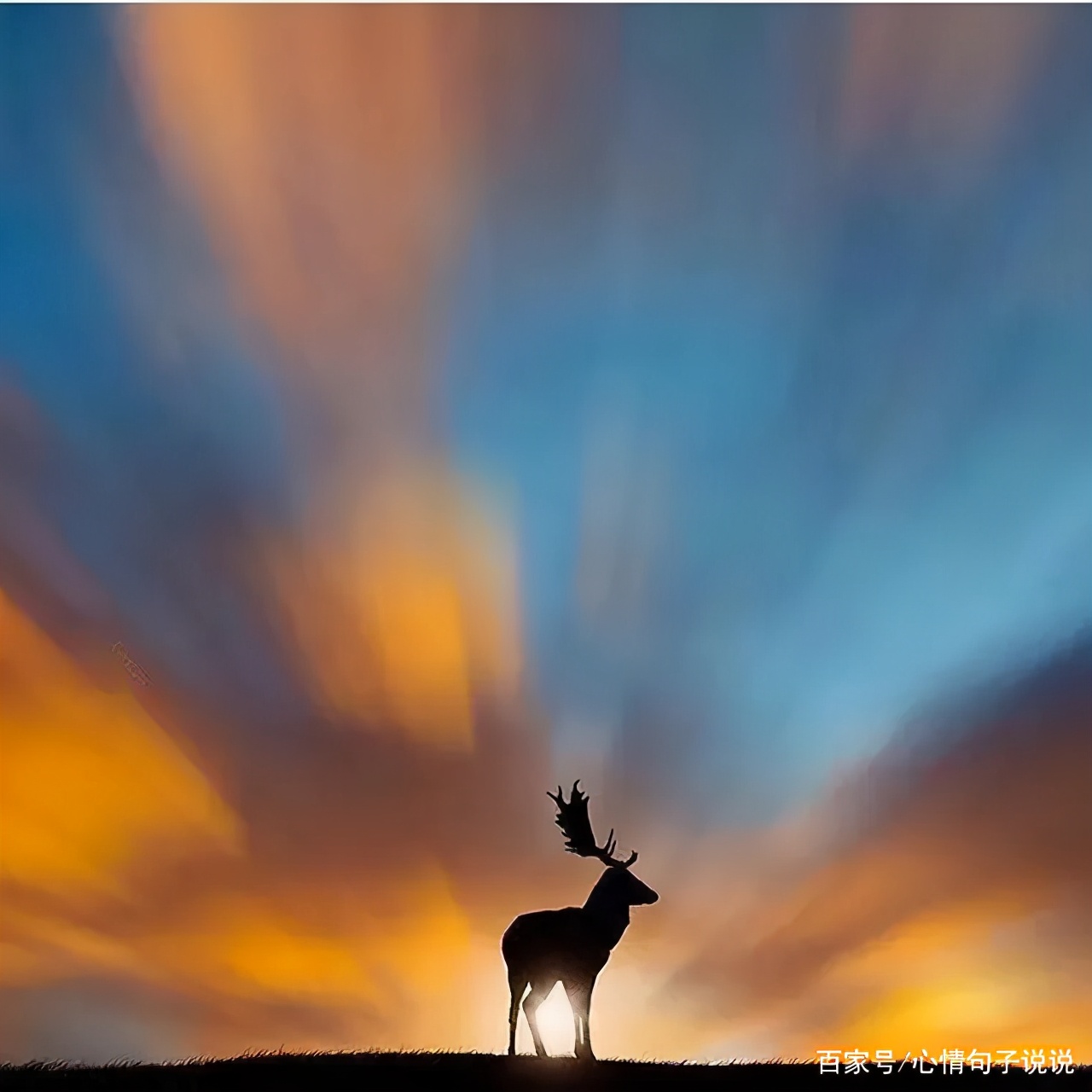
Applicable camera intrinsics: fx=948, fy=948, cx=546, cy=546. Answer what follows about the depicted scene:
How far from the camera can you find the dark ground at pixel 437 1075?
16.3 m

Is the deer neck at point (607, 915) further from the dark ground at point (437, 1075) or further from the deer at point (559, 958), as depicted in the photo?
the dark ground at point (437, 1075)

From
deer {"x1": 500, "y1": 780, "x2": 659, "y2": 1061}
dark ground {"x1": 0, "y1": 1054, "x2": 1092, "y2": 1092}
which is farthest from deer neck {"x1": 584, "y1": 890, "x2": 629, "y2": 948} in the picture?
dark ground {"x1": 0, "y1": 1054, "x2": 1092, "y2": 1092}

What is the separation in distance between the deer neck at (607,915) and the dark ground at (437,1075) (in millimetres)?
2579

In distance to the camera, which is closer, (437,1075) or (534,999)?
(437,1075)

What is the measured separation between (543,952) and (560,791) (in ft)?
18.0

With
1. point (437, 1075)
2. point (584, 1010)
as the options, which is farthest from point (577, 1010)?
point (437, 1075)

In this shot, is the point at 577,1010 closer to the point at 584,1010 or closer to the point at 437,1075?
the point at 584,1010

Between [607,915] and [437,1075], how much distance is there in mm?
5775

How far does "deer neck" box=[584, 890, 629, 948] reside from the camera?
827 inches

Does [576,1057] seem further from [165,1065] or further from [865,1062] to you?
[165,1065]

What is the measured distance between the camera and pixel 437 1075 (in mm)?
16875

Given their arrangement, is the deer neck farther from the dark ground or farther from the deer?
the dark ground

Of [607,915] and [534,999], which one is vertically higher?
[607,915]

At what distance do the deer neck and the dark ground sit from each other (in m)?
2.58
